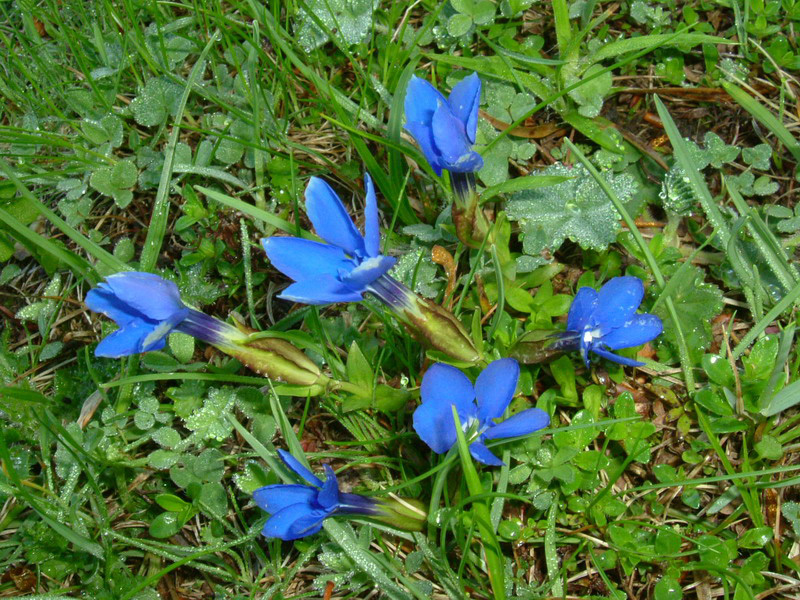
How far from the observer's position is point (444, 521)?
195 cm

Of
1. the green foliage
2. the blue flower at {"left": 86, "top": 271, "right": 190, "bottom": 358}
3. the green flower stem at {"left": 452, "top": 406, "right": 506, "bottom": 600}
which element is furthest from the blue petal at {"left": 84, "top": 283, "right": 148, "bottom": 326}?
the green foliage

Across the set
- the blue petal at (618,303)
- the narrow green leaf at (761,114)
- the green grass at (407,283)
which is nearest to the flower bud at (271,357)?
the green grass at (407,283)

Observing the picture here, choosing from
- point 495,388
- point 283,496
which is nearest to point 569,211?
point 495,388

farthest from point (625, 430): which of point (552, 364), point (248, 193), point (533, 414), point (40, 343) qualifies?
point (40, 343)

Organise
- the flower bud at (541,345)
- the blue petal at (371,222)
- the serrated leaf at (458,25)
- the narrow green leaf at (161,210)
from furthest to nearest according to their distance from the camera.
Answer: the serrated leaf at (458,25) < the narrow green leaf at (161,210) < the flower bud at (541,345) < the blue petal at (371,222)

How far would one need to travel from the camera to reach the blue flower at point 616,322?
6.31 ft

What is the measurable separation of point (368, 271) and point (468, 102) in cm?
60

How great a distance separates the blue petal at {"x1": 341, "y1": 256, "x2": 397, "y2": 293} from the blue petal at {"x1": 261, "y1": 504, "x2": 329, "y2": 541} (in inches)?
23.4

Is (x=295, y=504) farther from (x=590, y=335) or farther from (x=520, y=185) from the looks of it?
(x=520, y=185)

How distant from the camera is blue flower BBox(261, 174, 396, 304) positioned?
161 centimetres

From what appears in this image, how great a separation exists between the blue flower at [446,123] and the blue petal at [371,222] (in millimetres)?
317

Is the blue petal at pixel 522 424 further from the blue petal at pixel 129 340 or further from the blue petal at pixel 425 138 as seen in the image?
the blue petal at pixel 129 340

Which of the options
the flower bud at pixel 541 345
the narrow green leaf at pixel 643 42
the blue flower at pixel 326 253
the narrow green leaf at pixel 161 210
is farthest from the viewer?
the narrow green leaf at pixel 643 42

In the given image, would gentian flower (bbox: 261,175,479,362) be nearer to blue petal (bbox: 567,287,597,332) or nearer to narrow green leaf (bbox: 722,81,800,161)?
blue petal (bbox: 567,287,597,332)
